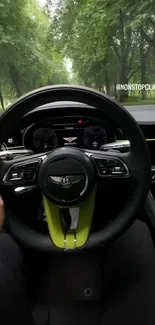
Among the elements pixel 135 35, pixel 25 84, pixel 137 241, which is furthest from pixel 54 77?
pixel 137 241

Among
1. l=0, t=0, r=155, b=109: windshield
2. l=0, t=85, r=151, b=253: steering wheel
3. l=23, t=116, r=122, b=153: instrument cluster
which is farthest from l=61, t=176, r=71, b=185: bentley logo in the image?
l=0, t=0, r=155, b=109: windshield

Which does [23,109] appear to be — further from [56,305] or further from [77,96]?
[56,305]

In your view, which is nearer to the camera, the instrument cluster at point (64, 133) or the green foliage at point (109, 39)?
the instrument cluster at point (64, 133)

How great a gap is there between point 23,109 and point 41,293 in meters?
0.62

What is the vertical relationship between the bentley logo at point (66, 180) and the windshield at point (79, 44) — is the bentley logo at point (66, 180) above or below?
below

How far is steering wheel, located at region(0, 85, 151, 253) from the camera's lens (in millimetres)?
920

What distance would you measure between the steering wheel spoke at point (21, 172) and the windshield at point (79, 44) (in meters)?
7.04

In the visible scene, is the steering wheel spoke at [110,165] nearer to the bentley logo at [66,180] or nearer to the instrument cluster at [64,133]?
the bentley logo at [66,180]

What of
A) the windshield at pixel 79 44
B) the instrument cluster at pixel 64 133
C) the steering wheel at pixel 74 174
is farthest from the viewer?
the windshield at pixel 79 44

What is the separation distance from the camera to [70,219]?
1.12m

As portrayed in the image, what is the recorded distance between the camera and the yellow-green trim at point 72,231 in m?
0.98

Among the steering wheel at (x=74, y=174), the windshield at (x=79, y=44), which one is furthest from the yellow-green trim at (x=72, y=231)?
the windshield at (x=79, y=44)

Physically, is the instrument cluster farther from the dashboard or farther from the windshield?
the windshield

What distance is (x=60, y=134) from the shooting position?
8.11ft
